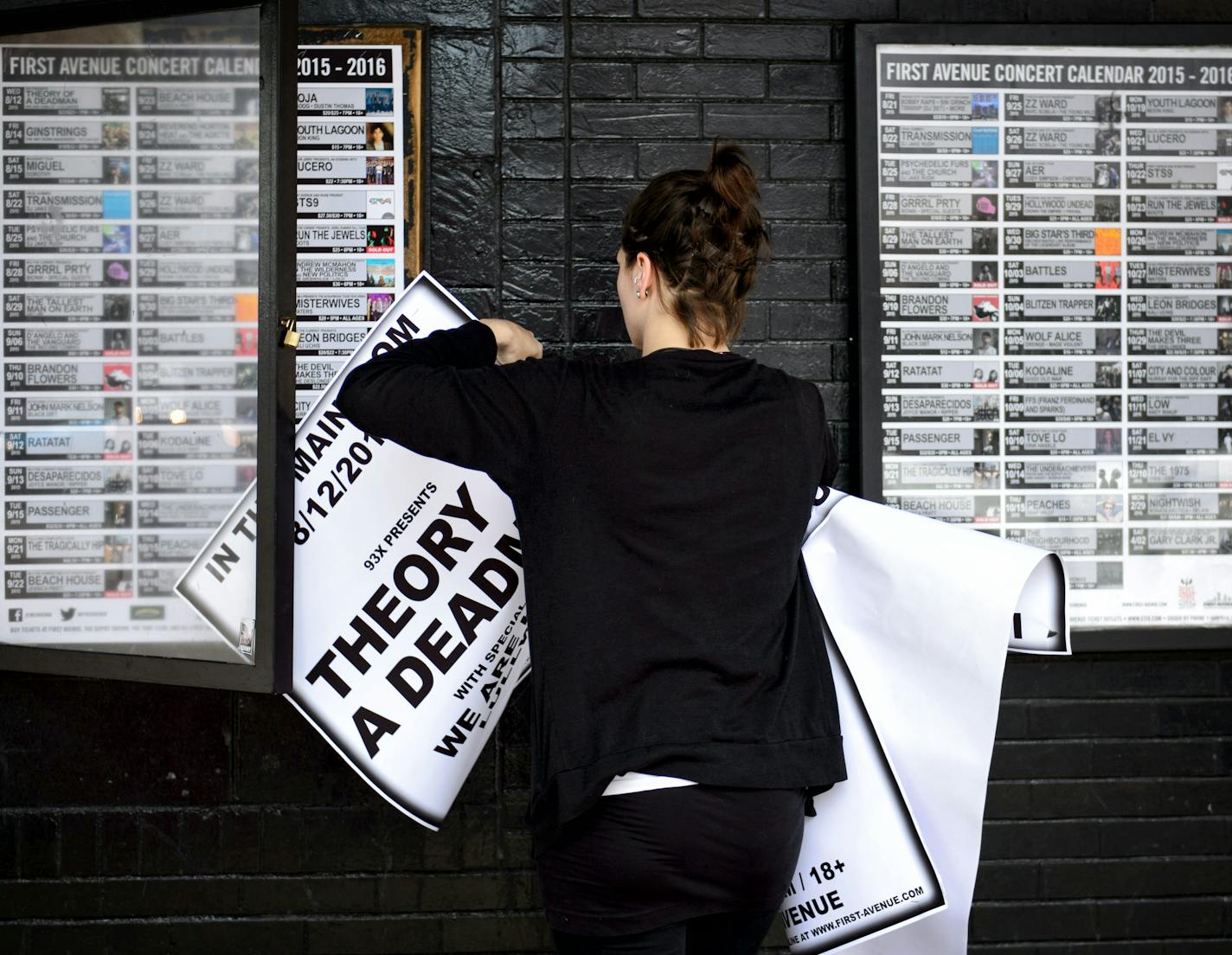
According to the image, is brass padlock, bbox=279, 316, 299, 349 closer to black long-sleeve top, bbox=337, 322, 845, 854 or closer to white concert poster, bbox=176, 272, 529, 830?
white concert poster, bbox=176, 272, 529, 830

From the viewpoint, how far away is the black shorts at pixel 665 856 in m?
1.75

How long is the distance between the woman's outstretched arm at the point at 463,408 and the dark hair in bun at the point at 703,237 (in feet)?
0.82

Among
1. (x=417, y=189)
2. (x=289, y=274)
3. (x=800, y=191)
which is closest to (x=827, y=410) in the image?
(x=800, y=191)

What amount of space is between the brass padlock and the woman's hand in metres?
0.46

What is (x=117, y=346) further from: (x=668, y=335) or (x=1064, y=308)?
(x=1064, y=308)

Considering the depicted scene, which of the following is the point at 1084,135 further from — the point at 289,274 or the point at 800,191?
the point at 289,274

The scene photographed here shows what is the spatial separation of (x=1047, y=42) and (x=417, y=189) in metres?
1.76

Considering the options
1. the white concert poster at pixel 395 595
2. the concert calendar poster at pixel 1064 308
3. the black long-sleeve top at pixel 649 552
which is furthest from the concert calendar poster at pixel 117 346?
the concert calendar poster at pixel 1064 308

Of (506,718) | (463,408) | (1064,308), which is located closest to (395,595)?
(506,718)

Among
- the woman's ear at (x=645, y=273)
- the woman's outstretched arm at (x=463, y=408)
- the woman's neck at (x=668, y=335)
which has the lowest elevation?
the woman's outstretched arm at (x=463, y=408)

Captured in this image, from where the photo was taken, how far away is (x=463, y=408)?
1.83 metres

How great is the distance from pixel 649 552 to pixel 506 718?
Answer: 4.37 feet

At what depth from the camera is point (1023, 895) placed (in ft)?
9.96

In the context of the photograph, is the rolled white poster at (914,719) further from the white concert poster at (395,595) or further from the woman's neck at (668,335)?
the white concert poster at (395,595)
